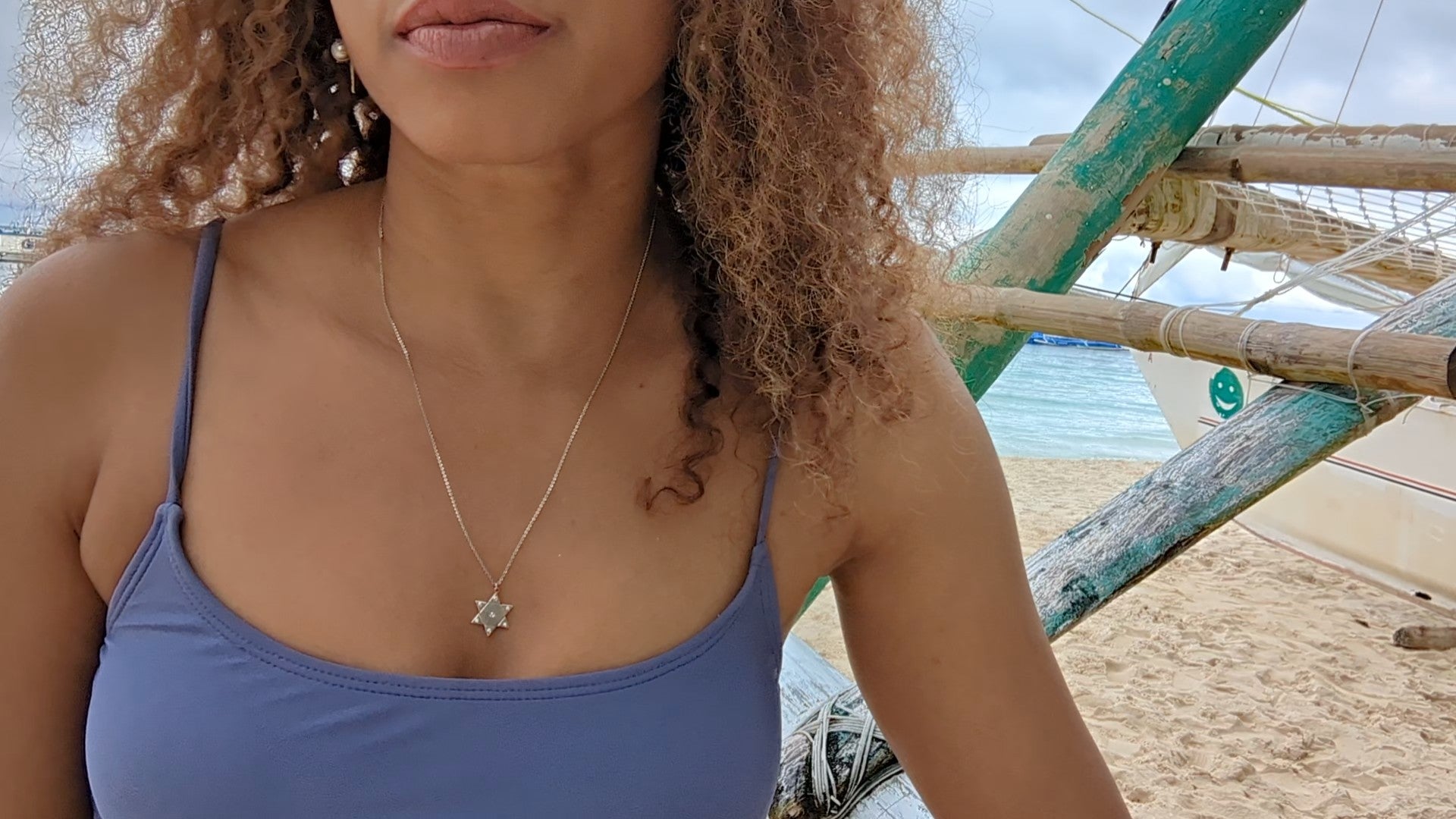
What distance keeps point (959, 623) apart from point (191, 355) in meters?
0.70

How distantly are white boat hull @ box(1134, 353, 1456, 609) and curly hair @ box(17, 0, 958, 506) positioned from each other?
5.73 meters

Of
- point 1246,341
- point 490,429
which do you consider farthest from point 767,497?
point 1246,341

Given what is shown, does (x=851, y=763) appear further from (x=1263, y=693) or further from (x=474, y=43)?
(x=1263, y=693)

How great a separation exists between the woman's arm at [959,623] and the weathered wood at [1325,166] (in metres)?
0.75

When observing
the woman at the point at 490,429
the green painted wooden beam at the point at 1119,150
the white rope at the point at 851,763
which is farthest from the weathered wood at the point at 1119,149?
the woman at the point at 490,429

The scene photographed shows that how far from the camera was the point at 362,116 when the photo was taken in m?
1.09

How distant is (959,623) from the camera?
102 cm

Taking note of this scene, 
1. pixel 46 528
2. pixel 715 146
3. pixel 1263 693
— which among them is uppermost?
pixel 1263 693

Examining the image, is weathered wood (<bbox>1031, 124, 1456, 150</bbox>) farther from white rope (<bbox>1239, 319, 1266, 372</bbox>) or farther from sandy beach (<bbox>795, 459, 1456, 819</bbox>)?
sandy beach (<bbox>795, 459, 1456, 819</bbox>)

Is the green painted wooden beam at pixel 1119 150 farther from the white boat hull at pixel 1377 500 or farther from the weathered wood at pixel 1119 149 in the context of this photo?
the white boat hull at pixel 1377 500

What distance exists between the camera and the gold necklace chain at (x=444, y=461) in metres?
0.86

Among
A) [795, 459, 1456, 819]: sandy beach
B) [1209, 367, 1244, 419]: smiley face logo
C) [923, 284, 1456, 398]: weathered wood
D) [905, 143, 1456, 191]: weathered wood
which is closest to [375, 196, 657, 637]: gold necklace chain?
[923, 284, 1456, 398]: weathered wood

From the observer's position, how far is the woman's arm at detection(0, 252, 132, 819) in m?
0.81

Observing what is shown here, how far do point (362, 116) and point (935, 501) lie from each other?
0.68 meters
